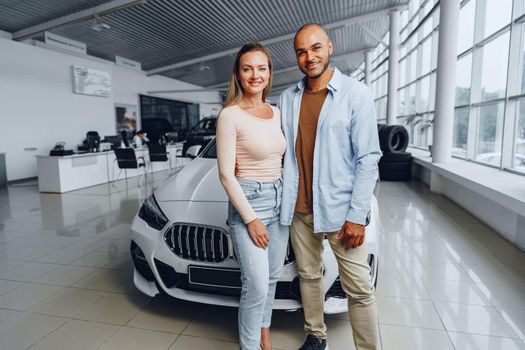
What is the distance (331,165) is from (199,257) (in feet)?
2.56

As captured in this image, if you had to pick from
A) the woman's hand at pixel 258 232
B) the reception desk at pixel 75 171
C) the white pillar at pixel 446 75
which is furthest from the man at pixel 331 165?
the reception desk at pixel 75 171

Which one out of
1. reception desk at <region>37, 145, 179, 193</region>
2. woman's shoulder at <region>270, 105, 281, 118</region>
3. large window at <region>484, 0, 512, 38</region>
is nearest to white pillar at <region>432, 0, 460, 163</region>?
large window at <region>484, 0, 512, 38</region>

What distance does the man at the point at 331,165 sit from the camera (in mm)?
1286

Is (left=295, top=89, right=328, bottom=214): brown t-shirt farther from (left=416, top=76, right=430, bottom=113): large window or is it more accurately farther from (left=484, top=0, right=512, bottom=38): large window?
(left=416, top=76, right=430, bottom=113): large window

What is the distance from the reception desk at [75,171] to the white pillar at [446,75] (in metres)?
6.26

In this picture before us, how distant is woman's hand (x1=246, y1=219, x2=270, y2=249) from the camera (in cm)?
123

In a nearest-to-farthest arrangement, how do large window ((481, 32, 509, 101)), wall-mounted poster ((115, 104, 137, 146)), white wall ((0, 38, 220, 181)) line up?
large window ((481, 32, 509, 101)) < white wall ((0, 38, 220, 181)) < wall-mounted poster ((115, 104, 137, 146))

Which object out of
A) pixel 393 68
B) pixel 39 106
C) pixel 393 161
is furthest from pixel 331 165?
pixel 393 68

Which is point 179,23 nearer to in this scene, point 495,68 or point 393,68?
point 393,68

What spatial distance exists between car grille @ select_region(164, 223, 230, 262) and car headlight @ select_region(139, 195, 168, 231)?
4.1 inches

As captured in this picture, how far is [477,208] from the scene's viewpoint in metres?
3.94

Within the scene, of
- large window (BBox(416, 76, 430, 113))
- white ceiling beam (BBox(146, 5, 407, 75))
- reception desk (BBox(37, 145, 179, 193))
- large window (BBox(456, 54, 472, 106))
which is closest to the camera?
large window (BBox(456, 54, 472, 106))

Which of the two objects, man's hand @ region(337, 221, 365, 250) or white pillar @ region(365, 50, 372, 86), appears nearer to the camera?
man's hand @ region(337, 221, 365, 250)

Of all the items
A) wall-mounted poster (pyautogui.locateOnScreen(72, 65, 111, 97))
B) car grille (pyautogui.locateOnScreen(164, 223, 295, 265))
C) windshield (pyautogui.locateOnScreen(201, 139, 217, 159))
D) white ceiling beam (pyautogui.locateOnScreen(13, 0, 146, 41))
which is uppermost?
white ceiling beam (pyautogui.locateOnScreen(13, 0, 146, 41))
